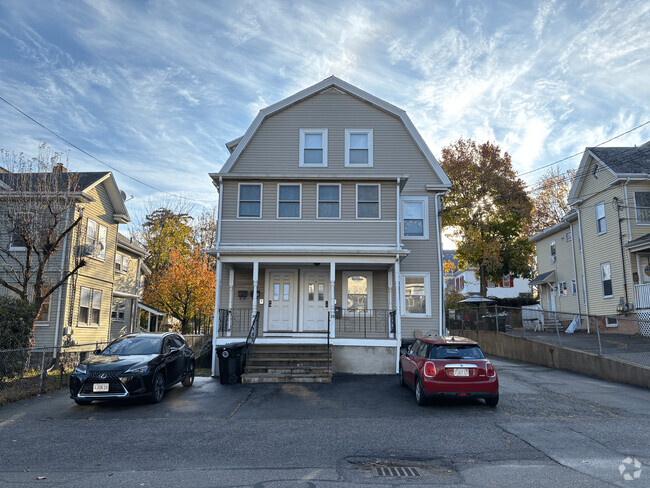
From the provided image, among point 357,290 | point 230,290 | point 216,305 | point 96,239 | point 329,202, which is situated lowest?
point 216,305

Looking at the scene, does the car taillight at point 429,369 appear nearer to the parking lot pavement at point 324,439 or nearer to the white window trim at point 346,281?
the parking lot pavement at point 324,439

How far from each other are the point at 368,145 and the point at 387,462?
1387 centimetres

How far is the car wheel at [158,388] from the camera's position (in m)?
10.7

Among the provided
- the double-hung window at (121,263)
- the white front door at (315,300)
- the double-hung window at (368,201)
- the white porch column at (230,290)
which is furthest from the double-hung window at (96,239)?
the double-hung window at (368,201)

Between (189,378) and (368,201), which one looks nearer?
(189,378)

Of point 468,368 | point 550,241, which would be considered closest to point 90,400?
point 468,368

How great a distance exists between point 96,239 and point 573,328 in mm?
24068

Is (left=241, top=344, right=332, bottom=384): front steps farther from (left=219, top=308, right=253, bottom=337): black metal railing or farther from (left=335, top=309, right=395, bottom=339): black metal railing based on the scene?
(left=335, top=309, right=395, bottom=339): black metal railing

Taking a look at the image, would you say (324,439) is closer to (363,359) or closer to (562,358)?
(363,359)

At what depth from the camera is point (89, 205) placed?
21594 millimetres

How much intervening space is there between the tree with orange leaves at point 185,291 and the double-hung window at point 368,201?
17490 mm

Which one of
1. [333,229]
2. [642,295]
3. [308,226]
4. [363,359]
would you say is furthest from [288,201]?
[642,295]

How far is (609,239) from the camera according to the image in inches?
900

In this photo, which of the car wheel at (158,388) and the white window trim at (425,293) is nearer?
the car wheel at (158,388)
